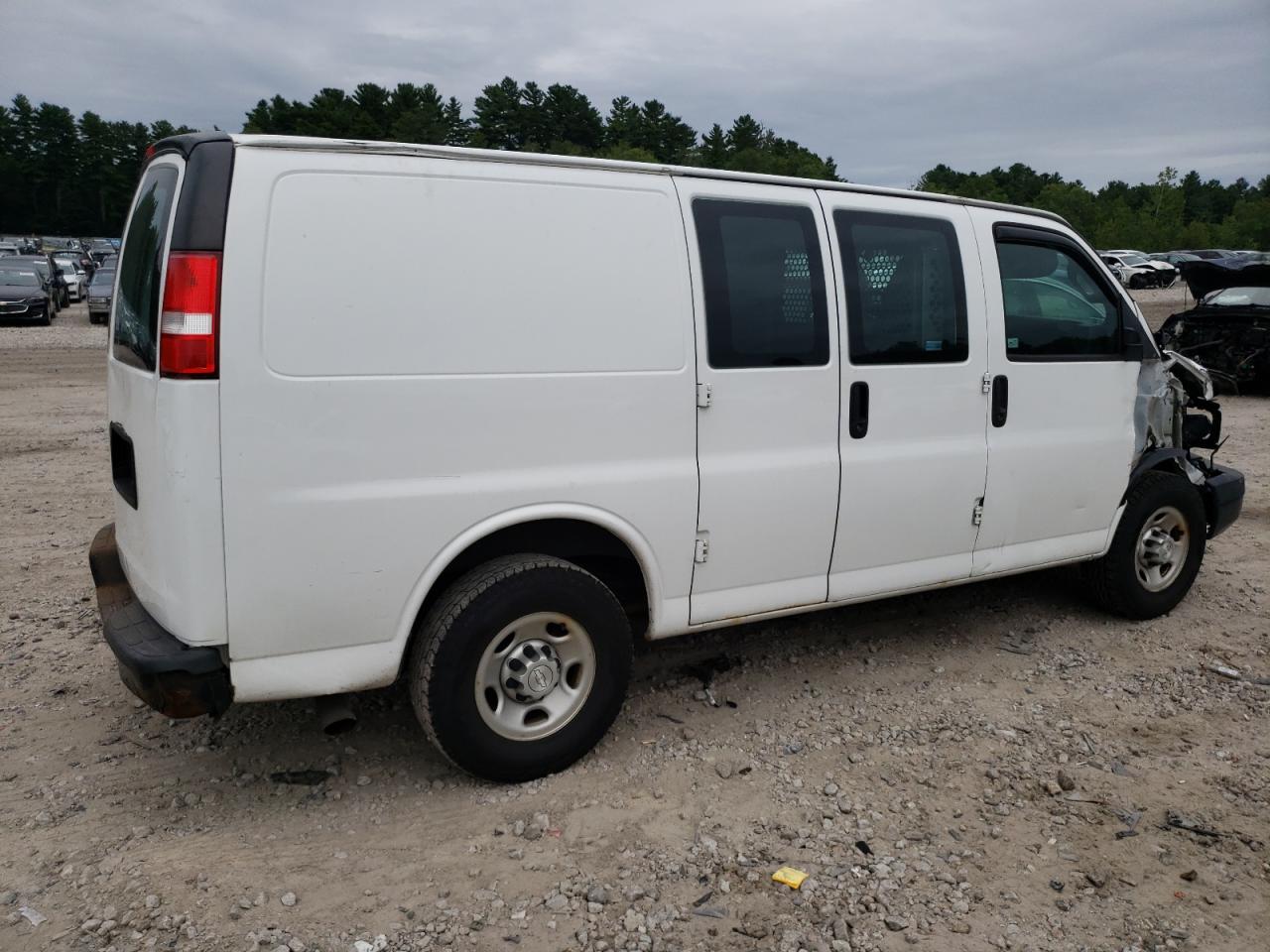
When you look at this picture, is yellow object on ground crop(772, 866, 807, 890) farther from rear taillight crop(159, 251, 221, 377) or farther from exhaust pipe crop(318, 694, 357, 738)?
rear taillight crop(159, 251, 221, 377)

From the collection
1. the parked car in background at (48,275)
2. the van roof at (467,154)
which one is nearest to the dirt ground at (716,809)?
the van roof at (467,154)

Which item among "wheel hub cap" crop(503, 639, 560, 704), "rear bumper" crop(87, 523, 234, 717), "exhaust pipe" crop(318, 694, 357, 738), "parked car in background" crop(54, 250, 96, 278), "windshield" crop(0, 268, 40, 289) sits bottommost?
"exhaust pipe" crop(318, 694, 357, 738)

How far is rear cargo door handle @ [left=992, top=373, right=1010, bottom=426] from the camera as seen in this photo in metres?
4.57

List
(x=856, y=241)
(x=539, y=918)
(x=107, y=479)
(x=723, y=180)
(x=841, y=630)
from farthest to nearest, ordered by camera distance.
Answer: (x=107, y=479) < (x=841, y=630) < (x=856, y=241) < (x=723, y=180) < (x=539, y=918)

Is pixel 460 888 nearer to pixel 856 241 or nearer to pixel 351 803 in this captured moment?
pixel 351 803

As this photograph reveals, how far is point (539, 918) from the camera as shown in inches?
116

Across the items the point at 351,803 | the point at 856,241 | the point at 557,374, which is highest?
the point at 856,241

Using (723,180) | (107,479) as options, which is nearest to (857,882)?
(723,180)

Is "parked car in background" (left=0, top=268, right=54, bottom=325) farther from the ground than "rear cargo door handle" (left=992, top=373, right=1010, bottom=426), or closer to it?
closer to it

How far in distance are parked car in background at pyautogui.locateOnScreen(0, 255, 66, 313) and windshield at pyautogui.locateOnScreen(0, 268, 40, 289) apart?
15.4 inches

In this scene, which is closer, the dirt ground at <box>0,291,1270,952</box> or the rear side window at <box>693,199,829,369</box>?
the dirt ground at <box>0,291,1270,952</box>

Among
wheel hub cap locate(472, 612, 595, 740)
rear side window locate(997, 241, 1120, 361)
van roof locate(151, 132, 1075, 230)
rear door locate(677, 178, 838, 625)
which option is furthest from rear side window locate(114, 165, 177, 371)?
rear side window locate(997, 241, 1120, 361)

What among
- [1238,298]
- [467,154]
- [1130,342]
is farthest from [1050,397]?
[1238,298]

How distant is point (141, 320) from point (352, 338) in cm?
75
